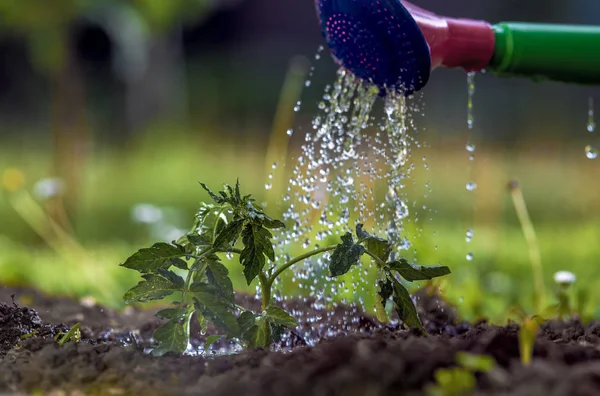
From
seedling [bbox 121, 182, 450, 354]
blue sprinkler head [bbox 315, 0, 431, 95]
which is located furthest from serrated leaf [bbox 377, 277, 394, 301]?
blue sprinkler head [bbox 315, 0, 431, 95]

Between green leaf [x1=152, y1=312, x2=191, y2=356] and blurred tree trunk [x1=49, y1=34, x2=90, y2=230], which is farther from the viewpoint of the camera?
blurred tree trunk [x1=49, y1=34, x2=90, y2=230]

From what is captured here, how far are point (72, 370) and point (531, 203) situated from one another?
617cm

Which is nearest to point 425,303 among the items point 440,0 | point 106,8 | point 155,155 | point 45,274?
point 45,274

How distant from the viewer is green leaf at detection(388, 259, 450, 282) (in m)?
1.77

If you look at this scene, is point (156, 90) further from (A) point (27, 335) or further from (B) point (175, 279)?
(B) point (175, 279)

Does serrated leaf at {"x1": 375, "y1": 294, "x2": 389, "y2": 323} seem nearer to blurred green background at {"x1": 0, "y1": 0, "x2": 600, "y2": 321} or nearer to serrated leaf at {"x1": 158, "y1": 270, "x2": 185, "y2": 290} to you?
serrated leaf at {"x1": 158, "y1": 270, "x2": 185, "y2": 290}

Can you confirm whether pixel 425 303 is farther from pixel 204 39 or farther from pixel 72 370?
pixel 204 39

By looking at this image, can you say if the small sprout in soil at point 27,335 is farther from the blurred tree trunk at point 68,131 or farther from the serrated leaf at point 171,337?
the blurred tree trunk at point 68,131

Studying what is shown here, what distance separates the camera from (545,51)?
2242 mm

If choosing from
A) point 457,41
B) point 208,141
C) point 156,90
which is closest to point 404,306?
point 457,41

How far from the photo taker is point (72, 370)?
5.06 feet

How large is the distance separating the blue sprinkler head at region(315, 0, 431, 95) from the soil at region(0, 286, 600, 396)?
0.69 metres

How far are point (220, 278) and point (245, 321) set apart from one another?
12cm

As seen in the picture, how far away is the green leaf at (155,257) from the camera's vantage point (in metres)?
1.73
